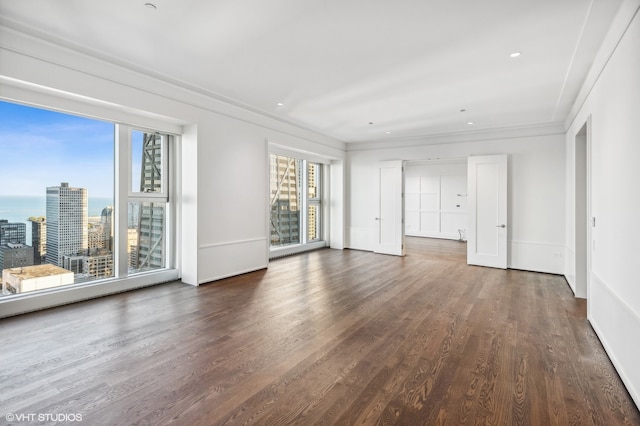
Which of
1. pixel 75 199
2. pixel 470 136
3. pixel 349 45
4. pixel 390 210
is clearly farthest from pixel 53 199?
pixel 470 136

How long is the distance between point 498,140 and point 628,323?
16.2 ft

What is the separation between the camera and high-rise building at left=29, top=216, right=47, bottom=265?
12.1 feet

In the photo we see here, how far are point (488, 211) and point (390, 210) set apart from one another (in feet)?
7.01

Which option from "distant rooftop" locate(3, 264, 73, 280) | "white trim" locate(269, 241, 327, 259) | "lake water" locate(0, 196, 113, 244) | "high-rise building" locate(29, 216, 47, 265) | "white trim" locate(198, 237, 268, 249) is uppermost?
"lake water" locate(0, 196, 113, 244)

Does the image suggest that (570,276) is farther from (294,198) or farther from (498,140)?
(294,198)

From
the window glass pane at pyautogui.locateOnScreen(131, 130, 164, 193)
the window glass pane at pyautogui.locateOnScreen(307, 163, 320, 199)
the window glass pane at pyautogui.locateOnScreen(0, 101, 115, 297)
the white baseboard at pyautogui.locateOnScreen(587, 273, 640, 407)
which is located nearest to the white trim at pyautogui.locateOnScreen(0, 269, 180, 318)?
the window glass pane at pyautogui.locateOnScreen(0, 101, 115, 297)

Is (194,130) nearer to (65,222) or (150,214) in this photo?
(150,214)

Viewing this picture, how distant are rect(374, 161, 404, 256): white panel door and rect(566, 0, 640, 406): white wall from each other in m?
4.28

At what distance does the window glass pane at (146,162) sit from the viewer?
4555 mm

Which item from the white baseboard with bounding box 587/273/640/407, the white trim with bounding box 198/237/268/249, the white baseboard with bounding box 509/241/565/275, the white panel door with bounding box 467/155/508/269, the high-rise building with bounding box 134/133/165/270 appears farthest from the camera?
the white panel door with bounding box 467/155/508/269

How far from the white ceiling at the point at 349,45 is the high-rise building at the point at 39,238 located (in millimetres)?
1997

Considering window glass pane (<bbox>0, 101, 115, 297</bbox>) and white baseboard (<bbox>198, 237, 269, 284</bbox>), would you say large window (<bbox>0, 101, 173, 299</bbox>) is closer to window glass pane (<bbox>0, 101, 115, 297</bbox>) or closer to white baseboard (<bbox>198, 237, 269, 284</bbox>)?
window glass pane (<bbox>0, 101, 115, 297</bbox>)

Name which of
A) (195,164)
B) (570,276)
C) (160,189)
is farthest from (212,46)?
(570,276)

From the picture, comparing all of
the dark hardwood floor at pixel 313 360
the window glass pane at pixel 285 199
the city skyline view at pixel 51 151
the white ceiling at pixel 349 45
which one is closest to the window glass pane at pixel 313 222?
the window glass pane at pixel 285 199
